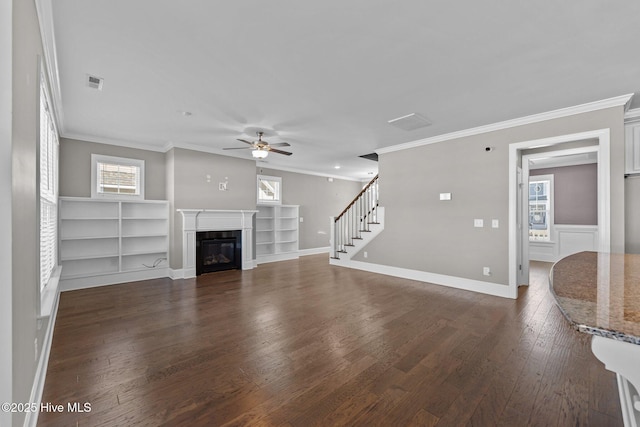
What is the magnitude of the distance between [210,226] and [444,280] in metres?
4.83

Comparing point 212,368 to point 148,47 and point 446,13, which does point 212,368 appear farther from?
point 446,13

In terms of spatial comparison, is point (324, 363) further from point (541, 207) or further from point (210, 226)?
point (541, 207)

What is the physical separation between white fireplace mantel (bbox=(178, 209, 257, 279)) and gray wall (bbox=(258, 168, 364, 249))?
193 cm

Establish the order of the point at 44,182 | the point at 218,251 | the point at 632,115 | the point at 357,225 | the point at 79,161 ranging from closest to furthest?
the point at 44,182, the point at 632,115, the point at 79,161, the point at 218,251, the point at 357,225

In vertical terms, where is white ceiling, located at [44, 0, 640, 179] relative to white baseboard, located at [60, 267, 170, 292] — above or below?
above

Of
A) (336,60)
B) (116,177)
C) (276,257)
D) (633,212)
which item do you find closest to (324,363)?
(336,60)

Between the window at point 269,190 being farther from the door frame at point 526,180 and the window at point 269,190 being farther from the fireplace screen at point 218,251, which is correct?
the door frame at point 526,180

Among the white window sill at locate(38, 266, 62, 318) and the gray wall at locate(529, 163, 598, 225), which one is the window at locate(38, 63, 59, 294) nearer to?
the white window sill at locate(38, 266, 62, 318)

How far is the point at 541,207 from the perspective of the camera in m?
7.34

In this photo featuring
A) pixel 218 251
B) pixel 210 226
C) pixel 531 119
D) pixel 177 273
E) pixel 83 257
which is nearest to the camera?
pixel 531 119

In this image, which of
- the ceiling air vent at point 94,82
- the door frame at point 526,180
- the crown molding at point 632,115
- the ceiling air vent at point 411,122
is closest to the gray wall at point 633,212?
the door frame at point 526,180

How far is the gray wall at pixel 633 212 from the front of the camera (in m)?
3.33

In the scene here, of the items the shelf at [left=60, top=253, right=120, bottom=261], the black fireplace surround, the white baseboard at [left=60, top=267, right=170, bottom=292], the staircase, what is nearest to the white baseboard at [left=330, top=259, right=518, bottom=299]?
the staircase

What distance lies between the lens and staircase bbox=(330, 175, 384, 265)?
6.21 meters
